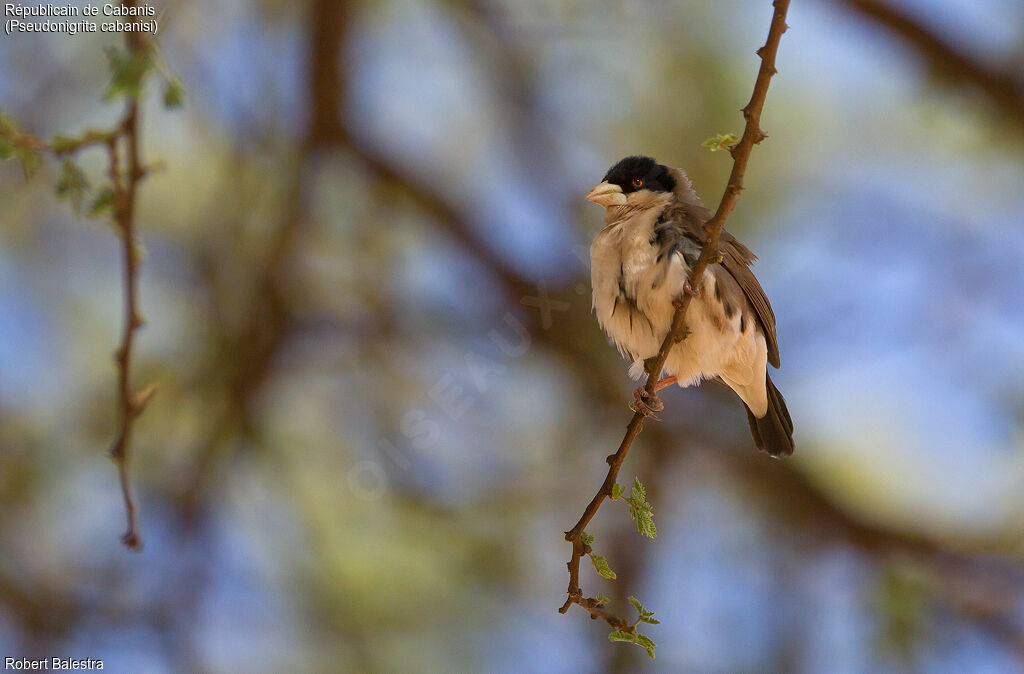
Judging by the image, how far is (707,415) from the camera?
5438mm

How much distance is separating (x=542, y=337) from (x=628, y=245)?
2.05 m

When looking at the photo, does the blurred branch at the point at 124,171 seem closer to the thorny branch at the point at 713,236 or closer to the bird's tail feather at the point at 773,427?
the thorny branch at the point at 713,236

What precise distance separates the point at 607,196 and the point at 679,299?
0.70 meters

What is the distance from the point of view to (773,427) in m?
3.60

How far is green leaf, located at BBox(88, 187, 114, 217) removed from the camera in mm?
1374

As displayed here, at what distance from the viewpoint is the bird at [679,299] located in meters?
3.10

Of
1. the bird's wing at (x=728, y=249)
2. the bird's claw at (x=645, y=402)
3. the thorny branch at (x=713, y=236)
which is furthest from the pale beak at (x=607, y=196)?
the thorny branch at (x=713, y=236)

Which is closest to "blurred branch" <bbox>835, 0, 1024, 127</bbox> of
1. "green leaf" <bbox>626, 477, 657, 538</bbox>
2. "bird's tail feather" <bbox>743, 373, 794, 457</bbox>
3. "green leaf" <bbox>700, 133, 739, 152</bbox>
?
"bird's tail feather" <bbox>743, 373, 794, 457</bbox>

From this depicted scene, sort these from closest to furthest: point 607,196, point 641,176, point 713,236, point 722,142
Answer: point 722,142 < point 713,236 < point 607,196 < point 641,176

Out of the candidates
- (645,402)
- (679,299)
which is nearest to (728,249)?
(679,299)

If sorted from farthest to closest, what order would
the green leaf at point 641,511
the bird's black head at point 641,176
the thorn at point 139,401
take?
the bird's black head at point 641,176 → the green leaf at point 641,511 → the thorn at point 139,401

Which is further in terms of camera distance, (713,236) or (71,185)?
(713,236)

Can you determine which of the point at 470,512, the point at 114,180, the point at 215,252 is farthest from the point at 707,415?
the point at 114,180

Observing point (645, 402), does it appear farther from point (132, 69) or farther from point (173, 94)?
point (132, 69)
